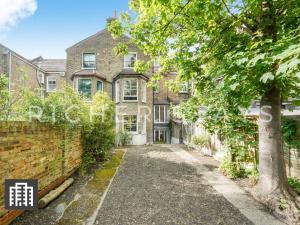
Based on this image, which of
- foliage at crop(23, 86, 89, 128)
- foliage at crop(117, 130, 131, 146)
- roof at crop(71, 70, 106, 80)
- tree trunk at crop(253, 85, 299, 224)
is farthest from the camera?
roof at crop(71, 70, 106, 80)

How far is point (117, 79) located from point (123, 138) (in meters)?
6.01

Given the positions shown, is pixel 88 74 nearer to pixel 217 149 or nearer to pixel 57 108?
pixel 217 149

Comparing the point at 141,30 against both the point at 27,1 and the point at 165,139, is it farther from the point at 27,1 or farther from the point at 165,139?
the point at 165,139

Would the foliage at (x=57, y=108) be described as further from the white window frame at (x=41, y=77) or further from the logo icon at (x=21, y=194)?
the white window frame at (x=41, y=77)

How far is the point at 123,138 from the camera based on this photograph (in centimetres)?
1845

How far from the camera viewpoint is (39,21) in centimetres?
916

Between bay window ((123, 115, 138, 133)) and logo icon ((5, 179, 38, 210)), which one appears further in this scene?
bay window ((123, 115, 138, 133))

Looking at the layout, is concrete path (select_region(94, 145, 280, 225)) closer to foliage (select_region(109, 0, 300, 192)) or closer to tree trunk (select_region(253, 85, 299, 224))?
tree trunk (select_region(253, 85, 299, 224))

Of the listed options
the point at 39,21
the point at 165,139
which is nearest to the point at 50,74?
the point at 165,139

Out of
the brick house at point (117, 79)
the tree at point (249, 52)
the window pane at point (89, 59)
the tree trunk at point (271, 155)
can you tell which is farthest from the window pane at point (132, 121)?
the tree trunk at point (271, 155)

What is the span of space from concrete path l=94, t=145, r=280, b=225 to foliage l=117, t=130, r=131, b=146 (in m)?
9.92

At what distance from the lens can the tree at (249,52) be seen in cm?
441

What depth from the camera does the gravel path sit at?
4442 mm

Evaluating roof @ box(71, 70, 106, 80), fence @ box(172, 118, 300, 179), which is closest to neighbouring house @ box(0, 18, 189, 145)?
roof @ box(71, 70, 106, 80)
